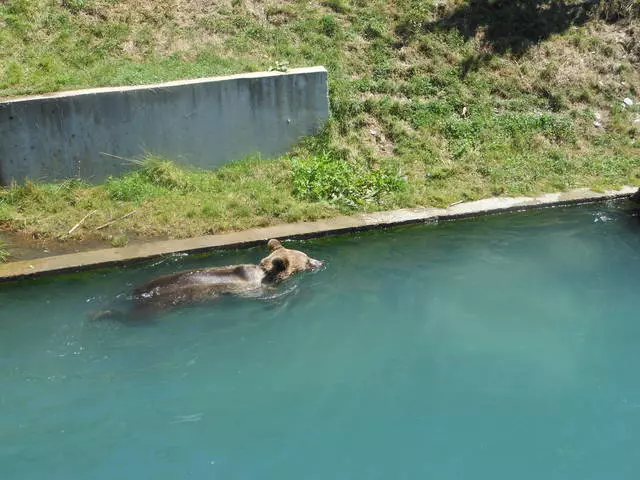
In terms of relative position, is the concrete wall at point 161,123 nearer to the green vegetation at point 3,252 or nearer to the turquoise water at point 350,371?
the green vegetation at point 3,252

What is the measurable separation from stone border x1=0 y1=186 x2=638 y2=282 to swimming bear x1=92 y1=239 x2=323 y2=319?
1.10m

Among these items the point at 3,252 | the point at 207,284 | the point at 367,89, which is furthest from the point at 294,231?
the point at 367,89

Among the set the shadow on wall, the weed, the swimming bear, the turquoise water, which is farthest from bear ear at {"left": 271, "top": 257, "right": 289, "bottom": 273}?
the shadow on wall

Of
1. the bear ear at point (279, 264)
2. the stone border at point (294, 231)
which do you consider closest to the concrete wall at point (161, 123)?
the stone border at point (294, 231)

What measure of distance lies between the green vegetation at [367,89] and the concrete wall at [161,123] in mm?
301

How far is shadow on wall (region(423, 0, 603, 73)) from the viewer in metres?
15.2

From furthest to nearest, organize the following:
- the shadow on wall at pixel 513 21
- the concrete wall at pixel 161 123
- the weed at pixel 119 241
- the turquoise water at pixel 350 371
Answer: the shadow on wall at pixel 513 21 → the concrete wall at pixel 161 123 → the weed at pixel 119 241 → the turquoise water at pixel 350 371

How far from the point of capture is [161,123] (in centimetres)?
1162

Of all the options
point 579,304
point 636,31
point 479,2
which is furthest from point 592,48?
point 579,304

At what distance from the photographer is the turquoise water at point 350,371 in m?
6.87

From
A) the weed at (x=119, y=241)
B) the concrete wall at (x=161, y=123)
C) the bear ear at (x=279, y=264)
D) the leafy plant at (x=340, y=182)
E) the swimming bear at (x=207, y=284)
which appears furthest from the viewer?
the leafy plant at (x=340, y=182)

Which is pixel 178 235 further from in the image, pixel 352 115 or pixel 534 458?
pixel 534 458

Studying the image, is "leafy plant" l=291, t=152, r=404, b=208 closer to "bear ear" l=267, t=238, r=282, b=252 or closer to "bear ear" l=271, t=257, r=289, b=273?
"bear ear" l=267, t=238, r=282, b=252

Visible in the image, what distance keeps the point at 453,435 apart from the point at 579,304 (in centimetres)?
323
